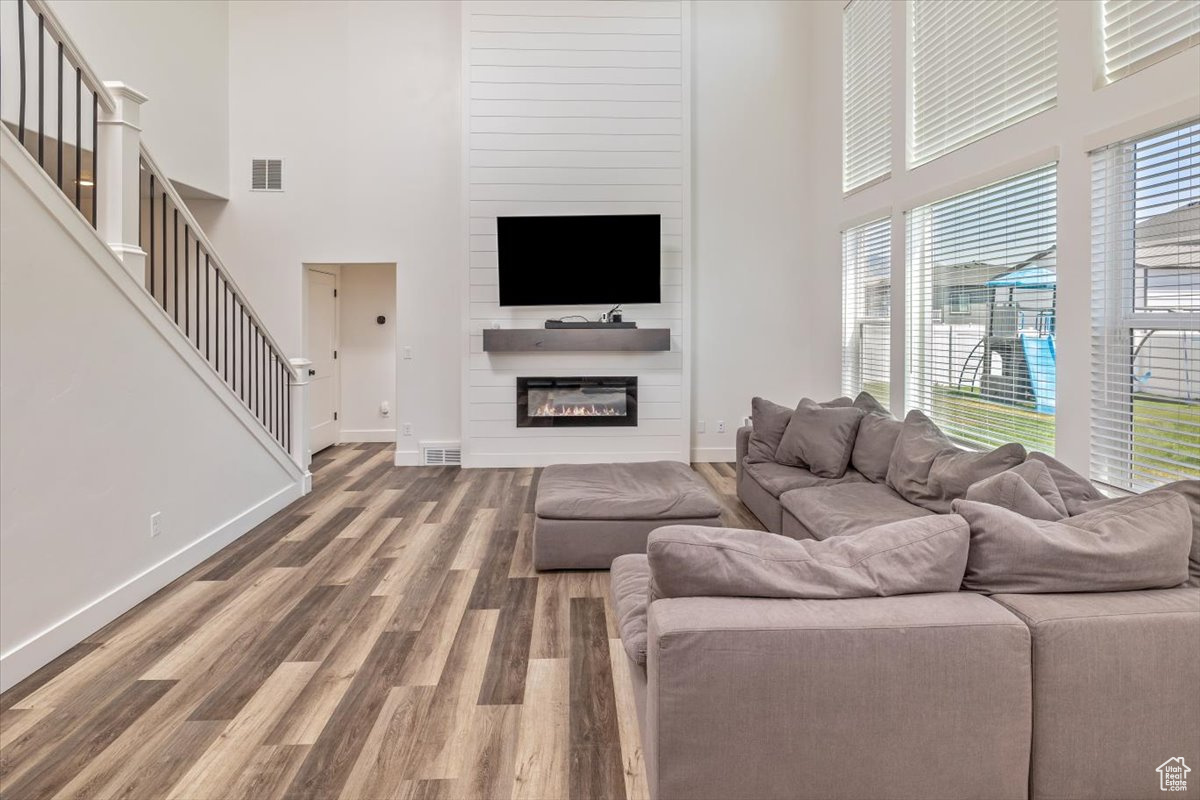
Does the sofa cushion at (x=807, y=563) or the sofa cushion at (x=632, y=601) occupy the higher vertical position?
the sofa cushion at (x=807, y=563)

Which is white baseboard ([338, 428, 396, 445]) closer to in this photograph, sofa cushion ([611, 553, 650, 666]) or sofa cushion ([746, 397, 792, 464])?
sofa cushion ([746, 397, 792, 464])

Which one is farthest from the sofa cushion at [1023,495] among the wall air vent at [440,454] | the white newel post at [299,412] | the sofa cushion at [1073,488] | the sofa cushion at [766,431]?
the wall air vent at [440,454]

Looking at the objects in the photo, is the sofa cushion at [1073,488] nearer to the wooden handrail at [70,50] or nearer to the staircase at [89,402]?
the staircase at [89,402]

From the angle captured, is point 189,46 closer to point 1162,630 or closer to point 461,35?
point 461,35

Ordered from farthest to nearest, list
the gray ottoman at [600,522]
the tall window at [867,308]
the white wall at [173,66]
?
the tall window at [867,308], the white wall at [173,66], the gray ottoman at [600,522]

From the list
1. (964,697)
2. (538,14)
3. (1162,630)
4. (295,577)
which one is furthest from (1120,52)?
(538,14)

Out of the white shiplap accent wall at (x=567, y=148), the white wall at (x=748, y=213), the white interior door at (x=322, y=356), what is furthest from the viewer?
the white interior door at (x=322, y=356)

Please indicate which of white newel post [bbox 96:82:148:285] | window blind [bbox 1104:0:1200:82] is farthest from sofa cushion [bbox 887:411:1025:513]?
white newel post [bbox 96:82:148:285]

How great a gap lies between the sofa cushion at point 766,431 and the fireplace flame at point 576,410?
1.95 meters

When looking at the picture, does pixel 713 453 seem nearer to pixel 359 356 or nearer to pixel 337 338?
pixel 359 356

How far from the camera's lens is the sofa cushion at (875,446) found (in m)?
4.36

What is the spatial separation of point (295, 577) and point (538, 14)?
557cm

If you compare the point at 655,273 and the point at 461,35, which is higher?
the point at 461,35

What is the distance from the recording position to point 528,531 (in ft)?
15.9
